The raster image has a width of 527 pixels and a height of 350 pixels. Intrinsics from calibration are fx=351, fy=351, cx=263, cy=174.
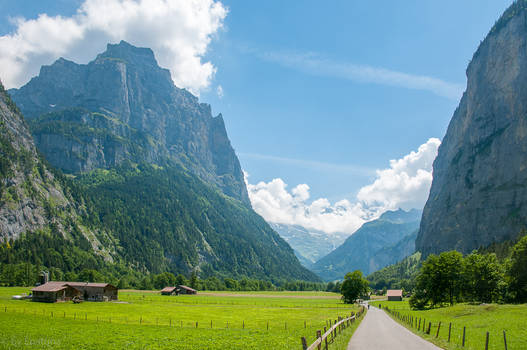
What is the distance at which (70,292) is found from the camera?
10169cm

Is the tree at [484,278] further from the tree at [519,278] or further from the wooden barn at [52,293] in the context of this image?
the wooden barn at [52,293]

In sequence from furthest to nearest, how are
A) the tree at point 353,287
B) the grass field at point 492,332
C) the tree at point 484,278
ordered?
1. the tree at point 353,287
2. the tree at point 484,278
3. the grass field at point 492,332

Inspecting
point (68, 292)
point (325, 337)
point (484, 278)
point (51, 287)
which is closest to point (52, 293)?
point (51, 287)

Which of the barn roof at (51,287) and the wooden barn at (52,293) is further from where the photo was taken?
the wooden barn at (52,293)

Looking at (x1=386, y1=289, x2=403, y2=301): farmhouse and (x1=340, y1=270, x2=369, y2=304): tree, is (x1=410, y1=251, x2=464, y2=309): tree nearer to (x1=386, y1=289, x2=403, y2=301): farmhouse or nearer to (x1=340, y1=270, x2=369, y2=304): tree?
(x1=340, y1=270, x2=369, y2=304): tree

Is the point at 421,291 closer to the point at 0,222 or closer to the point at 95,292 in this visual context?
the point at 95,292

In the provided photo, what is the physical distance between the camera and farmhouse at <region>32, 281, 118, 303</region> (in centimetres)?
9344

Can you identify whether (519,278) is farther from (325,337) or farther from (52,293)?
(52,293)

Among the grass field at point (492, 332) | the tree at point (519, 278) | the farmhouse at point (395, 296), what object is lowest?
the farmhouse at point (395, 296)

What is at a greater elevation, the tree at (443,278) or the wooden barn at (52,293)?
the tree at (443,278)

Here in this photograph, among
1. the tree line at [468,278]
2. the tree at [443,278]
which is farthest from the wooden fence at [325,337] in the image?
the tree line at [468,278]

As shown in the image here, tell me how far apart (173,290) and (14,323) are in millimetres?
122704

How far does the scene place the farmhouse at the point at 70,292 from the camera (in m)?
93.4

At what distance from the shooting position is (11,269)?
15375cm
